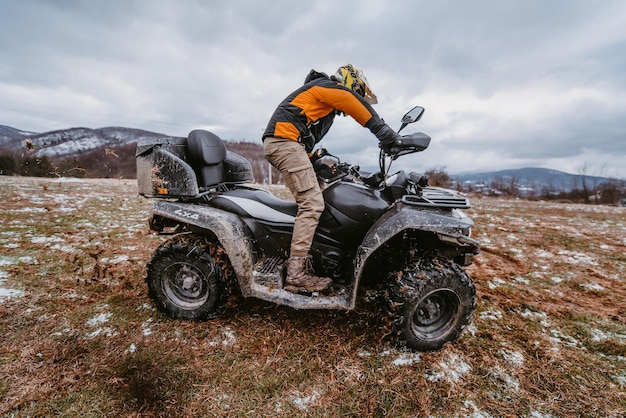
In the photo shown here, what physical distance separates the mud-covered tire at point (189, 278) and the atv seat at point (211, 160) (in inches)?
23.6

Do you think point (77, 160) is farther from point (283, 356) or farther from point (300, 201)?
point (283, 356)

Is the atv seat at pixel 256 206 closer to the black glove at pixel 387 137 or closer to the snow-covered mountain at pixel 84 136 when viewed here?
the black glove at pixel 387 137

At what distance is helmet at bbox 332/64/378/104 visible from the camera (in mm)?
2744

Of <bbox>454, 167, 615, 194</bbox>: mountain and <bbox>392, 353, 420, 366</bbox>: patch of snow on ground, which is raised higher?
<bbox>454, 167, 615, 194</bbox>: mountain

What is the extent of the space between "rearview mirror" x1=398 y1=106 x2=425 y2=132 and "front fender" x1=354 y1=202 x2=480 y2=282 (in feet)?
2.16

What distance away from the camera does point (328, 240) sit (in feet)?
9.64

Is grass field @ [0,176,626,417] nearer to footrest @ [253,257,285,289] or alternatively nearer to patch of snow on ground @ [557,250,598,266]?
footrest @ [253,257,285,289]

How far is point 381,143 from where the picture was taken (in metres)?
2.55

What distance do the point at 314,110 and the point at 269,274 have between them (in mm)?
1449

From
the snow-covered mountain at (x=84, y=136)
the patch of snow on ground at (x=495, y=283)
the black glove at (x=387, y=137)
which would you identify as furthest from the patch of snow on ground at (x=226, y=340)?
the snow-covered mountain at (x=84, y=136)

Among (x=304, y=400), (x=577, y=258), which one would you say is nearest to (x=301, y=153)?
(x=304, y=400)

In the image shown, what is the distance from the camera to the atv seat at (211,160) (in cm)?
292

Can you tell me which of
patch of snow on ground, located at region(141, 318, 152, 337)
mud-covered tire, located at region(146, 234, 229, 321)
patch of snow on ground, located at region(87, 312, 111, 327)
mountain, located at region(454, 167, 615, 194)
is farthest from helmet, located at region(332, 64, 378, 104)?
mountain, located at region(454, 167, 615, 194)

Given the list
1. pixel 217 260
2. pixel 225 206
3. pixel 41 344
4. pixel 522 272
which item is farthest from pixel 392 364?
pixel 522 272
